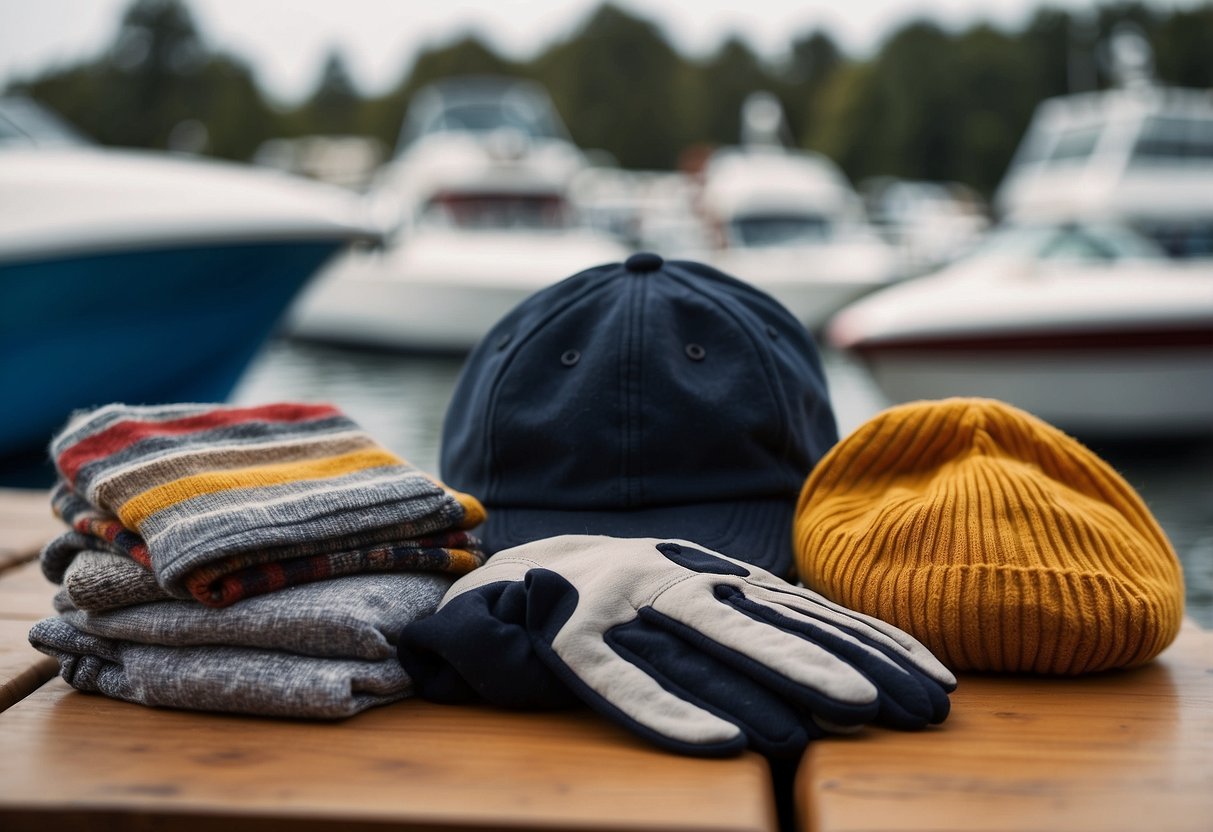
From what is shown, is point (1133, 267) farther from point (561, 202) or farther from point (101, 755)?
point (101, 755)

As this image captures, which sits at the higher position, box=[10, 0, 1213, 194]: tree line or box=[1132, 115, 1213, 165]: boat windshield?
box=[10, 0, 1213, 194]: tree line

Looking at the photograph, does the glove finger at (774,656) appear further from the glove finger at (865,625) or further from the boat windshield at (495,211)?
the boat windshield at (495,211)

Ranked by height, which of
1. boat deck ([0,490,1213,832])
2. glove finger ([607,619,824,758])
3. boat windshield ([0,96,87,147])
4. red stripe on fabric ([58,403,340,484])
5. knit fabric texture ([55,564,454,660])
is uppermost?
boat windshield ([0,96,87,147])

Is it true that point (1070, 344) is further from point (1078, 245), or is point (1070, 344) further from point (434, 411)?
point (434, 411)

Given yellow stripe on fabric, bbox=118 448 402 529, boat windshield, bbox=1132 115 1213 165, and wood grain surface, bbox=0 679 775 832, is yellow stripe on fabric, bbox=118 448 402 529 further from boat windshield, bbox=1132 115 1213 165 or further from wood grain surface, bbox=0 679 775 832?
boat windshield, bbox=1132 115 1213 165

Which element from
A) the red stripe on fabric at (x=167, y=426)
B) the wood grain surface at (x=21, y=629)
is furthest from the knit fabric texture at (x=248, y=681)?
the red stripe on fabric at (x=167, y=426)

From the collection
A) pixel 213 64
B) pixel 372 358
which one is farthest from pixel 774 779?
pixel 213 64

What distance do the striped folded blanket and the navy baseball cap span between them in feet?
0.55

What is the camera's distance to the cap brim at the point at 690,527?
5.00 feet

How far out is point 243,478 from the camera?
54.5 inches

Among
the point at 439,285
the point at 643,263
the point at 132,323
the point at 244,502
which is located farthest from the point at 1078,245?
the point at 244,502

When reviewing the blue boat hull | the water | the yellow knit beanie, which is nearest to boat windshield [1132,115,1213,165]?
the water

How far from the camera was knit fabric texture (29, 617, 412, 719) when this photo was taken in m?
1.21

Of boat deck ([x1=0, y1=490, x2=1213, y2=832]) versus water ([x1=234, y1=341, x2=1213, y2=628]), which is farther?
water ([x1=234, y1=341, x2=1213, y2=628])
